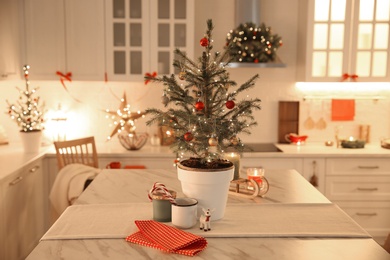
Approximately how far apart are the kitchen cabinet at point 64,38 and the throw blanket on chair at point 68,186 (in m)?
1.08

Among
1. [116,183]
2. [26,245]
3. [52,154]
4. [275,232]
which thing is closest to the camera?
[275,232]

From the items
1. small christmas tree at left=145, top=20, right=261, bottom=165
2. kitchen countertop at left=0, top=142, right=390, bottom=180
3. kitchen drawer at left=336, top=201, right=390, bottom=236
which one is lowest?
kitchen drawer at left=336, top=201, right=390, bottom=236

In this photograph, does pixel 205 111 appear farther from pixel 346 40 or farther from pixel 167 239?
pixel 346 40

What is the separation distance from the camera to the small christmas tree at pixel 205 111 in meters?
1.70

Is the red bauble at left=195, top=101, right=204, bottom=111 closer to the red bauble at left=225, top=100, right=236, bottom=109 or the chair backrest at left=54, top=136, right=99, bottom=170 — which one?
the red bauble at left=225, top=100, right=236, bottom=109

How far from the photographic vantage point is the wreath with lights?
380 centimetres

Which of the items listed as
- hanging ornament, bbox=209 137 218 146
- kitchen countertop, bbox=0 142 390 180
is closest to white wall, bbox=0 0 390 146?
kitchen countertop, bbox=0 142 390 180

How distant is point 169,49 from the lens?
153 inches

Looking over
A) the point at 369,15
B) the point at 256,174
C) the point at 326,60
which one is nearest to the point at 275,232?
the point at 256,174

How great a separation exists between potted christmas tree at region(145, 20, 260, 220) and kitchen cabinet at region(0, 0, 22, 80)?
2.42 meters

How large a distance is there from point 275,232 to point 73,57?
2782 millimetres

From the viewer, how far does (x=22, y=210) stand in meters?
3.28

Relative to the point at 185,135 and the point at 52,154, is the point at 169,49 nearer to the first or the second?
the point at 52,154

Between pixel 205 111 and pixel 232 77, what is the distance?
2.65 meters
